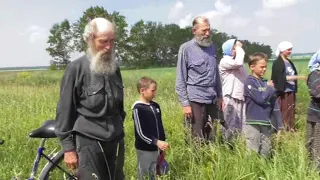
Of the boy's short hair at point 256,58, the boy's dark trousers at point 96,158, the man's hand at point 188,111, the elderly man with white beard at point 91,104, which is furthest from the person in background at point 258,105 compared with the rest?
the elderly man with white beard at point 91,104

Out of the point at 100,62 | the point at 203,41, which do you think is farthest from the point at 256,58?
→ the point at 100,62

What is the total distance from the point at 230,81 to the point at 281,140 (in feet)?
4.57

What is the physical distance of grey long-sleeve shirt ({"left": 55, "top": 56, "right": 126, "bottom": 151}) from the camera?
127 inches

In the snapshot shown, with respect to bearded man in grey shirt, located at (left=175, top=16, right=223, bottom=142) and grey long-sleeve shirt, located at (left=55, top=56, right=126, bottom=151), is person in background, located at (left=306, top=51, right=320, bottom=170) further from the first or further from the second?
grey long-sleeve shirt, located at (left=55, top=56, right=126, bottom=151)

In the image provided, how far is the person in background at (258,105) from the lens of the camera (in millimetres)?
4930

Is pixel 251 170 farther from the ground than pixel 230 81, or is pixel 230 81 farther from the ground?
pixel 230 81

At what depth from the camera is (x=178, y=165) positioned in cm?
485

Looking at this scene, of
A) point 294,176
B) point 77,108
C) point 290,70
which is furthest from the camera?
point 290,70

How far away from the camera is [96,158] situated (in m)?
3.41

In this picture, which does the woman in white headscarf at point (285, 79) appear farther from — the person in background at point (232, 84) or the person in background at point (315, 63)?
the person in background at point (315, 63)

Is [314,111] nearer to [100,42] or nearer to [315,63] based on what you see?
[315,63]

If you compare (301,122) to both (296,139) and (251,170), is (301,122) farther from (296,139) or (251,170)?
(251,170)

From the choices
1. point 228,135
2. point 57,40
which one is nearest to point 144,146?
point 228,135

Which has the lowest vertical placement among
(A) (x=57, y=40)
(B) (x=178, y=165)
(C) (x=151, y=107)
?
(B) (x=178, y=165)
